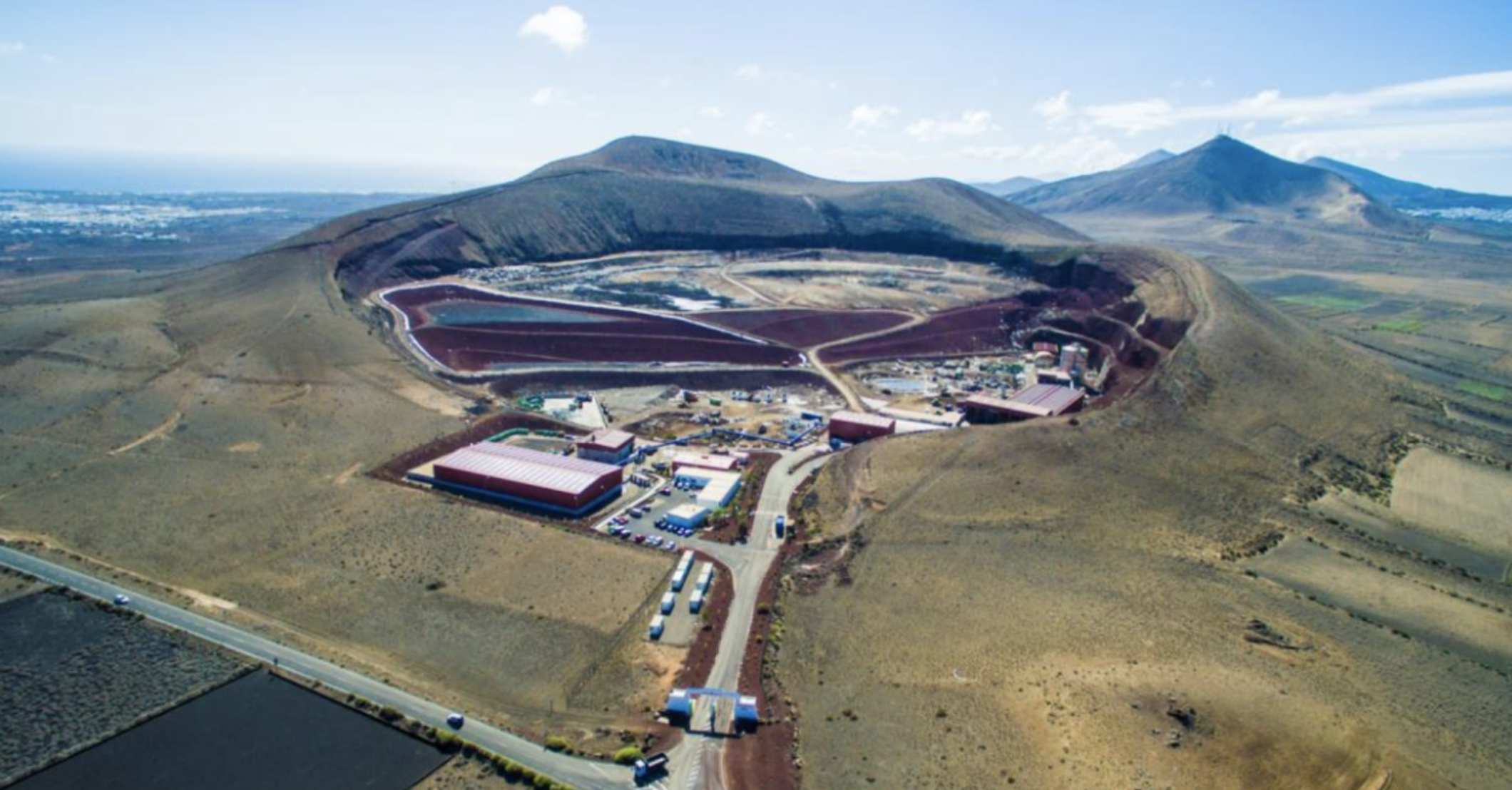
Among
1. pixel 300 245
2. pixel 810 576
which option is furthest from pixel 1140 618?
pixel 300 245

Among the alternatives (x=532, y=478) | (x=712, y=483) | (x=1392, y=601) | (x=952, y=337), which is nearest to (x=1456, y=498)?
(x=1392, y=601)

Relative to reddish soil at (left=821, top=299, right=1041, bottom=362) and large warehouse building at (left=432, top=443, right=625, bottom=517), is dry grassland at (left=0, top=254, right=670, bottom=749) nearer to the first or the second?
large warehouse building at (left=432, top=443, right=625, bottom=517)

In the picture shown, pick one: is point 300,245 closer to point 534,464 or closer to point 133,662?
point 534,464

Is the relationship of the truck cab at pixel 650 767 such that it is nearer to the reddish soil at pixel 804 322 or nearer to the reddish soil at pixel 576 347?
the reddish soil at pixel 576 347

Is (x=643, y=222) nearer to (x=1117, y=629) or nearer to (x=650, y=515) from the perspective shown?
(x=650, y=515)

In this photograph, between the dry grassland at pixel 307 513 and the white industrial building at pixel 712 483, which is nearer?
the dry grassland at pixel 307 513

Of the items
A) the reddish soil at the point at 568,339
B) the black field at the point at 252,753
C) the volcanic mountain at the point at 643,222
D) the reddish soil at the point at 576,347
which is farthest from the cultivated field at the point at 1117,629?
the volcanic mountain at the point at 643,222
